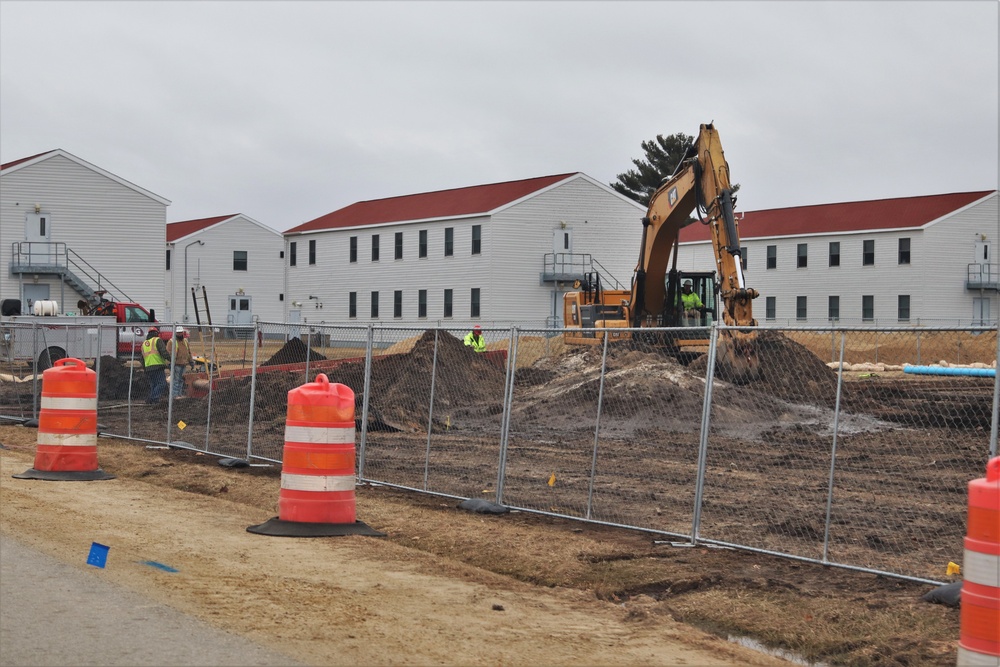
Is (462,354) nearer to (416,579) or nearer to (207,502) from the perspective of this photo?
(207,502)

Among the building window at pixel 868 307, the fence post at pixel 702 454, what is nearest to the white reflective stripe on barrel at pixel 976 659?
the fence post at pixel 702 454

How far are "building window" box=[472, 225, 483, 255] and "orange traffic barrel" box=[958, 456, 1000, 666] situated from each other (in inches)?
1994

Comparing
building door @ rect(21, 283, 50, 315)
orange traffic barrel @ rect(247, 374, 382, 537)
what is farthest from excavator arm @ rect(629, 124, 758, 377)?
building door @ rect(21, 283, 50, 315)

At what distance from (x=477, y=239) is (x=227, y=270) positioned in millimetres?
22604

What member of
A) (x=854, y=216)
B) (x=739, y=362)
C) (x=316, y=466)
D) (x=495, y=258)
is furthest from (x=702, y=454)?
(x=854, y=216)

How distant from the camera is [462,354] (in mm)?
19547

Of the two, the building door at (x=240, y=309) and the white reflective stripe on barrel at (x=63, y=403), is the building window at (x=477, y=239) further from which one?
the white reflective stripe on barrel at (x=63, y=403)

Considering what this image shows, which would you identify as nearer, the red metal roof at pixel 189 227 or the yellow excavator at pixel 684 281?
the yellow excavator at pixel 684 281

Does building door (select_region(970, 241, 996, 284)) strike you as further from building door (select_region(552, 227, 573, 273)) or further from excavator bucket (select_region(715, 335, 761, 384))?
excavator bucket (select_region(715, 335, 761, 384))

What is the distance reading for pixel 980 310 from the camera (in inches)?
2267

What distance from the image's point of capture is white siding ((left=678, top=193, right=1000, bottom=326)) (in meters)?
55.7

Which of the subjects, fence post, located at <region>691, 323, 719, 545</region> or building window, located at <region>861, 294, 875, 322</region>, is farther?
building window, located at <region>861, 294, 875, 322</region>

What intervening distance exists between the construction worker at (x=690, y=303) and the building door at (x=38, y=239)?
35277mm

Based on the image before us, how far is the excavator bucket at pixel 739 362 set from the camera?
17672 millimetres
